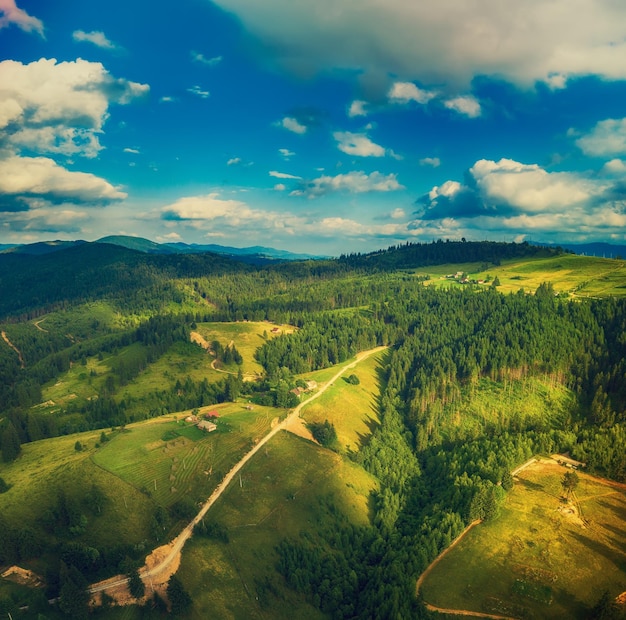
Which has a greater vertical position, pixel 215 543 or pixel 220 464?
pixel 220 464

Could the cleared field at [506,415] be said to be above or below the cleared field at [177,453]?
below

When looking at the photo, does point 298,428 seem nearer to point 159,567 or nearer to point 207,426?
point 207,426

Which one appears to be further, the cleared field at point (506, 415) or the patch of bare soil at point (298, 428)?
the cleared field at point (506, 415)

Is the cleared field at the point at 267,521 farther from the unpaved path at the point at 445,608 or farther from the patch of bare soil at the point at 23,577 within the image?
the patch of bare soil at the point at 23,577

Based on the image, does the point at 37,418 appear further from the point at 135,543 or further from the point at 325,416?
the point at 325,416

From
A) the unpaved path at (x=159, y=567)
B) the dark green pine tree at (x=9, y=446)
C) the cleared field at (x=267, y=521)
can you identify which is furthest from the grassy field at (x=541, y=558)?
the dark green pine tree at (x=9, y=446)

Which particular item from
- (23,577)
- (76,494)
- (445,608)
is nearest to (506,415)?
(445,608)

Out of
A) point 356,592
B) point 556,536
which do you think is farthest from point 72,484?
point 556,536

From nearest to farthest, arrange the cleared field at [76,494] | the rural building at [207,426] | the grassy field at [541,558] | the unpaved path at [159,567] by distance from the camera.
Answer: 1. the grassy field at [541,558]
2. the unpaved path at [159,567]
3. the cleared field at [76,494]
4. the rural building at [207,426]
